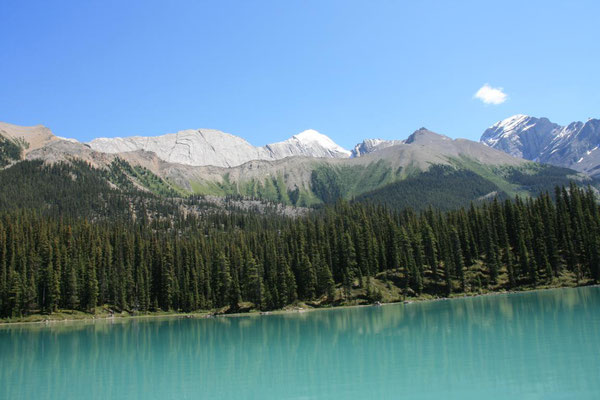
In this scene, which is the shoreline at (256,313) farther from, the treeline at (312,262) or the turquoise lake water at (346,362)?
the turquoise lake water at (346,362)

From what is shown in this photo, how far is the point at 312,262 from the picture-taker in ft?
408

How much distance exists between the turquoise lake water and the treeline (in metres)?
46.5

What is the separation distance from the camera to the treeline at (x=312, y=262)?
4606 inches

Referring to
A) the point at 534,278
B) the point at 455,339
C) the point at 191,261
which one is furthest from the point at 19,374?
the point at 534,278

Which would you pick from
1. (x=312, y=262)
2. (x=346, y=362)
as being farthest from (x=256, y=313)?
(x=346, y=362)

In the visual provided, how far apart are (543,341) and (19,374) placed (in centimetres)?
4907

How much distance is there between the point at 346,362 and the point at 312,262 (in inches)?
3269

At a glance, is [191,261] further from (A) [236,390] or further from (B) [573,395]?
(B) [573,395]

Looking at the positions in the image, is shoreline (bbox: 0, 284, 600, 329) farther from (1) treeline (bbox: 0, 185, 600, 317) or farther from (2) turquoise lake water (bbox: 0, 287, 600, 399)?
(2) turquoise lake water (bbox: 0, 287, 600, 399)

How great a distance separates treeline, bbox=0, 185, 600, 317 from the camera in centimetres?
11700

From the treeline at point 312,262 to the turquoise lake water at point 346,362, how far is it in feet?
152

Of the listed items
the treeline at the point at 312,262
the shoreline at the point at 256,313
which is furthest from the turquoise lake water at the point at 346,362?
the treeline at the point at 312,262

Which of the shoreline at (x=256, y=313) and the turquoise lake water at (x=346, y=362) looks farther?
the shoreline at (x=256, y=313)

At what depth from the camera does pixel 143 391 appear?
116 ft
